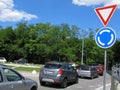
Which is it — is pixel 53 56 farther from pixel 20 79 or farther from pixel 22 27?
pixel 20 79

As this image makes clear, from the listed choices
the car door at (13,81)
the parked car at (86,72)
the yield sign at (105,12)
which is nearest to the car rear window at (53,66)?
the car door at (13,81)

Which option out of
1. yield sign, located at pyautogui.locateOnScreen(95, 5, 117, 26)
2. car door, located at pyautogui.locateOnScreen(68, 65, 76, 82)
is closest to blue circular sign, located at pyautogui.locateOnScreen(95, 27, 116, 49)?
yield sign, located at pyautogui.locateOnScreen(95, 5, 117, 26)

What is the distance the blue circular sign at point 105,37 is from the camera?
936 centimetres

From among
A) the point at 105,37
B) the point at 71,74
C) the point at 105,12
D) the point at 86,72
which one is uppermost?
the point at 105,12

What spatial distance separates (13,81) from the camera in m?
9.73

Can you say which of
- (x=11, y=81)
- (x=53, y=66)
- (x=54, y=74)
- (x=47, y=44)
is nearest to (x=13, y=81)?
(x=11, y=81)

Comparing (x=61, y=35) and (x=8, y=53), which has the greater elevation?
(x=61, y=35)

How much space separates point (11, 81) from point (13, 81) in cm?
12

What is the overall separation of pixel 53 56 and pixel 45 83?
6828cm

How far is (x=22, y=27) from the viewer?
95.4 m

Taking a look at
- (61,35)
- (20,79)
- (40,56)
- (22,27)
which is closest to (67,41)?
(61,35)

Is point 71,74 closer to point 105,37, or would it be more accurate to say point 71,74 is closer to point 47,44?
point 105,37

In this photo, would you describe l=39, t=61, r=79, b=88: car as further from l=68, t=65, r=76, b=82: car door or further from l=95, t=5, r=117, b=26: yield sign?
l=95, t=5, r=117, b=26: yield sign

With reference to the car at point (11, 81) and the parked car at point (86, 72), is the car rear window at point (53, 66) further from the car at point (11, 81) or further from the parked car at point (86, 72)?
the parked car at point (86, 72)
